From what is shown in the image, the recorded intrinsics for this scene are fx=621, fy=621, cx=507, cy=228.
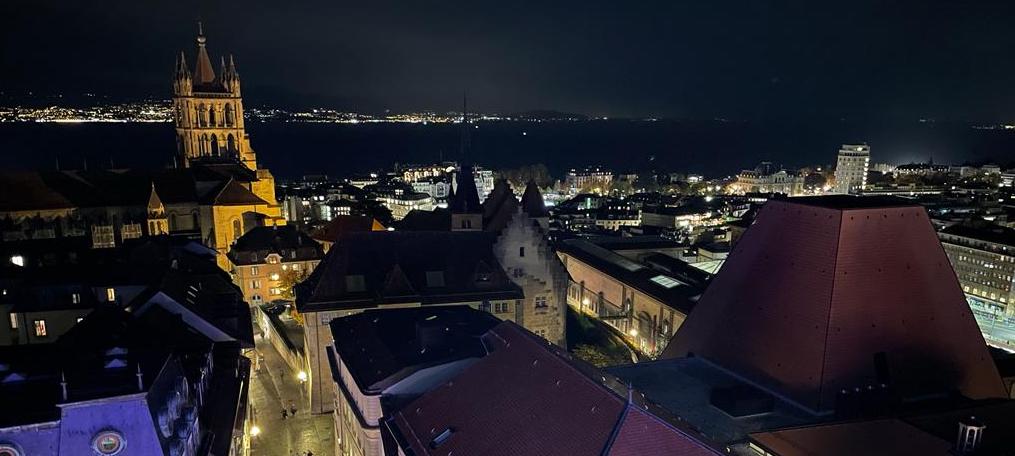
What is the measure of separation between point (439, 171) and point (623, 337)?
510 feet

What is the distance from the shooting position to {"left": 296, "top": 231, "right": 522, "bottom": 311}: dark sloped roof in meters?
32.6

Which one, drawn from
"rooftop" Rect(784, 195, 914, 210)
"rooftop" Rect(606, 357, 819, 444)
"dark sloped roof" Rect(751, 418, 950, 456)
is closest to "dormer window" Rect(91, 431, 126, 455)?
"rooftop" Rect(606, 357, 819, 444)

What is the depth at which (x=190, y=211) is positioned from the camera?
59.7 m

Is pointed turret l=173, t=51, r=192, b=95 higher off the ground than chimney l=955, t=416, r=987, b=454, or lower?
higher

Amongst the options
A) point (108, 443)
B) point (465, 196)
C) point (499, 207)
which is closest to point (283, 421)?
point (108, 443)

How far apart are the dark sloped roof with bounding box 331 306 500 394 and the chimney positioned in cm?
1471

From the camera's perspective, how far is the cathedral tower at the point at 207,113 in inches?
2928

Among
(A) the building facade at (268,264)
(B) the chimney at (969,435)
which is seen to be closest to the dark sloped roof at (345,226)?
(A) the building facade at (268,264)

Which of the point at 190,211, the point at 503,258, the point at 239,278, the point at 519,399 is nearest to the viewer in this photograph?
the point at 519,399

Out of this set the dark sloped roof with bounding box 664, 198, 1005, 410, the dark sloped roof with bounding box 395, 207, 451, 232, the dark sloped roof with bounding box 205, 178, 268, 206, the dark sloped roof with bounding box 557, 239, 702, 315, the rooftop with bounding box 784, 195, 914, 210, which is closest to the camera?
the dark sloped roof with bounding box 664, 198, 1005, 410

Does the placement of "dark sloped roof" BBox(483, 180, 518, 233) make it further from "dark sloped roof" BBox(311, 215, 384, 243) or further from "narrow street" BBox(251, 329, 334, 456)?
"dark sloped roof" BBox(311, 215, 384, 243)

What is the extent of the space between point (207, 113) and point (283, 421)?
56.7 metres

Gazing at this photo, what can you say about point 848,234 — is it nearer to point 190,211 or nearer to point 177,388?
point 177,388

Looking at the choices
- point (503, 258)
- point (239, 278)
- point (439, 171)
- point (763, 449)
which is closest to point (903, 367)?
point (763, 449)
